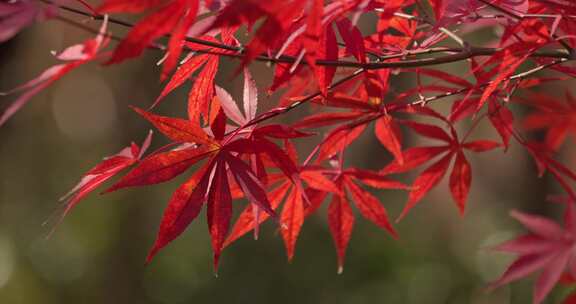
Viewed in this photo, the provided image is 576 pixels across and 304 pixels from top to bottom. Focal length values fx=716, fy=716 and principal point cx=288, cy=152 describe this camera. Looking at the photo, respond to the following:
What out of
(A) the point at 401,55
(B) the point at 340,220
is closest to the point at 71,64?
(A) the point at 401,55

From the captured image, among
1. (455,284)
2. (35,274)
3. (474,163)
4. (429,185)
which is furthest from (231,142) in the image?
(474,163)

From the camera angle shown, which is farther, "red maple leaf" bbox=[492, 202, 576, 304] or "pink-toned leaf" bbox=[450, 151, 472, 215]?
"pink-toned leaf" bbox=[450, 151, 472, 215]

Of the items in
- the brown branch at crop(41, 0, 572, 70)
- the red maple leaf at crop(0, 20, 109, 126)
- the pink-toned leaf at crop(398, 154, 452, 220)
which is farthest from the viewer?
the pink-toned leaf at crop(398, 154, 452, 220)

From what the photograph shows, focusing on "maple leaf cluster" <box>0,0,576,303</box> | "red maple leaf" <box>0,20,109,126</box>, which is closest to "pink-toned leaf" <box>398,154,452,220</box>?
"maple leaf cluster" <box>0,0,576,303</box>

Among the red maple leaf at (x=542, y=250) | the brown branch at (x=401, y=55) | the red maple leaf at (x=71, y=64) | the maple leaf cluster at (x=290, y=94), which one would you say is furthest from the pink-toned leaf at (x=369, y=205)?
the red maple leaf at (x=71, y=64)

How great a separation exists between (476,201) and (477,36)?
1.09 meters

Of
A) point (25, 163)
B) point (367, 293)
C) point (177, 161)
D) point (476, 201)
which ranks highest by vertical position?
point (177, 161)

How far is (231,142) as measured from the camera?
66 centimetres

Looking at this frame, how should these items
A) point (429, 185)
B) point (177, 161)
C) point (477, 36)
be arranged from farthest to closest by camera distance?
point (477, 36) < point (429, 185) < point (177, 161)

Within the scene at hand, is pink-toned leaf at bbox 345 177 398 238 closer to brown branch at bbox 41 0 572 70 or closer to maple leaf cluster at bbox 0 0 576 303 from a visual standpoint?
maple leaf cluster at bbox 0 0 576 303

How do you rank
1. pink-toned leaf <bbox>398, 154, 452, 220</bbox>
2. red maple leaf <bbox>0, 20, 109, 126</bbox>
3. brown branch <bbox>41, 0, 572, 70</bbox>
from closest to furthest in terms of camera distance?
red maple leaf <bbox>0, 20, 109, 126</bbox>
brown branch <bbox>41, 0, 572, 70</bbox>
pink-toned leaf <bbox>398, 154, 452, 220</bbox>

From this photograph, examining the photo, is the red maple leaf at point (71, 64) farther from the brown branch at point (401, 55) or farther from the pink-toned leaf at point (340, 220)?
the pink-toned leaf at point (340, 220)

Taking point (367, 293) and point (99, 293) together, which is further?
point (99, 293)

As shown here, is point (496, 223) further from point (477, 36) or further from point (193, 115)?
point (193, 115)
